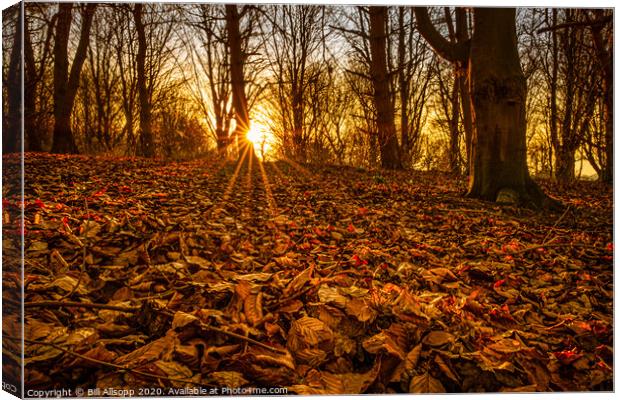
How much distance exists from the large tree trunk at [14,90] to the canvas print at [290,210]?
10 mm

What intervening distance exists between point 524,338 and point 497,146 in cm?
203

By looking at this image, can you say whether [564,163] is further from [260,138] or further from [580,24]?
[260,138]

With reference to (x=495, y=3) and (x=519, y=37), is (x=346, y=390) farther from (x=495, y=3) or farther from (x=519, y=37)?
(x=519, y=37)

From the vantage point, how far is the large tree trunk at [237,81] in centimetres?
239

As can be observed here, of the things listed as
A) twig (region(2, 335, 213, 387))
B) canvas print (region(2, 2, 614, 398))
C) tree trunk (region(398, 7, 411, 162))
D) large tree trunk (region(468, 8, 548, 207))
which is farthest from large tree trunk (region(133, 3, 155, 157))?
large tree trunk (region(468, 8, 548, 207))

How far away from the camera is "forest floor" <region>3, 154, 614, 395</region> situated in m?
1.21

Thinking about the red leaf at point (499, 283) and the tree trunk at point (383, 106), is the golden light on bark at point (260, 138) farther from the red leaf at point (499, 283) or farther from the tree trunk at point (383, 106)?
the red leaf at point (499, 283)

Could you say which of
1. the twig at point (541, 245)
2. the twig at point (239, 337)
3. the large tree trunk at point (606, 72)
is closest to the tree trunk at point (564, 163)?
the large tree trunk at point (606, 72)

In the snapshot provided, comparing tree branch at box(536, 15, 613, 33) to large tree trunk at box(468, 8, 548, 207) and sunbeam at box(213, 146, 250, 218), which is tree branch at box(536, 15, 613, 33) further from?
sunbeam at box(213, 146, 250, 218)

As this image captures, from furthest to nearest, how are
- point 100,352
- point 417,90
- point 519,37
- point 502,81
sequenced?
point 417,90 → point 502,81 → point 519,37 → point 100,352

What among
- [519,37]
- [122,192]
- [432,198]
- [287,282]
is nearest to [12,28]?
[122,192]

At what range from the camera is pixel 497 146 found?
3006mm

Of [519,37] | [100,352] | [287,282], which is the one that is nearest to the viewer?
[100,352]

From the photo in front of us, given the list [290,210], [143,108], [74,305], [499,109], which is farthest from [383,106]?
[74,305]
